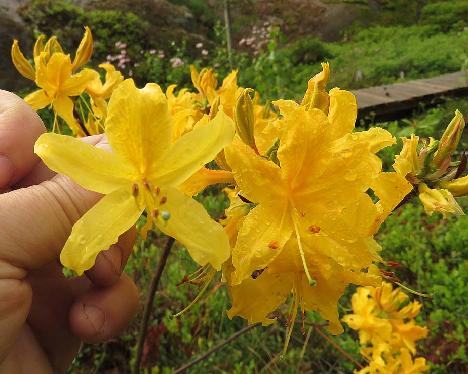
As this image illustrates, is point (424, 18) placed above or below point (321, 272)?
below

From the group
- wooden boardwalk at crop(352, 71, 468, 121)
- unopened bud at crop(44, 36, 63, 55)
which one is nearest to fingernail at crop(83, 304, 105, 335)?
unopened bud at crop(44, 36, 63, 55)

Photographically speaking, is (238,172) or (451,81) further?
(451,81)

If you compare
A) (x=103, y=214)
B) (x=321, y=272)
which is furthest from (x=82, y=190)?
(x=321, y=272)

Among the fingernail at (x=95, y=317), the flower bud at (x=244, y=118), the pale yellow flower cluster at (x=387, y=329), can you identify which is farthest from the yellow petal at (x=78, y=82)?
the pale yellow flower cluster at (x=387, y=329)

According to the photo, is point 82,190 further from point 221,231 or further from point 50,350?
point 50,350

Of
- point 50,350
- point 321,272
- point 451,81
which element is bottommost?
point 451,81

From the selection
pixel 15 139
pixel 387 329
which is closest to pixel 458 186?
pixel 15 139

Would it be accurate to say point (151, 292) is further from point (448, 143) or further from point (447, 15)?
point (447, 15)

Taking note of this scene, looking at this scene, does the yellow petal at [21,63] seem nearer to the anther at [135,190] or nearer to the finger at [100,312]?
the finger at [100,312]
